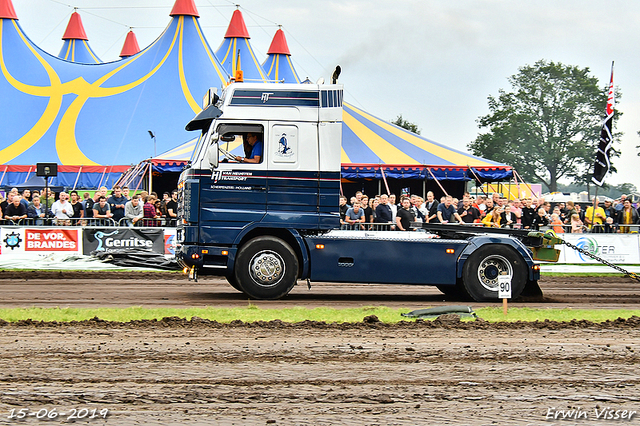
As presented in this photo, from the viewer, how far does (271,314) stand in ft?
34.1

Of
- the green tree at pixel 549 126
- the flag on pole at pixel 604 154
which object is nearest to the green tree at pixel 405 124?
the green tree at pixel 549 126

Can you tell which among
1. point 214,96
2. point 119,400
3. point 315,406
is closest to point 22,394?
point 119,400

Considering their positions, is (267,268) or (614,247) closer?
(267,268)

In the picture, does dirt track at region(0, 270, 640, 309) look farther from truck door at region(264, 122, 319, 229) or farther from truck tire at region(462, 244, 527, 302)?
truck door at region(264, 122, 319, 229)

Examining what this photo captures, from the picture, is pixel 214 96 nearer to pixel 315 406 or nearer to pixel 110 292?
pixel 110 292

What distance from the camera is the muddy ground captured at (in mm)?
5641

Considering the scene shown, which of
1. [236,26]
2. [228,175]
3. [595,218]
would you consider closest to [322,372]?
[228,175]

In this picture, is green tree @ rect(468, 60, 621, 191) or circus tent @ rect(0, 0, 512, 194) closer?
circus tent @ rect(0, 0, 512, 194)

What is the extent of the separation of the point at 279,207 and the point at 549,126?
244ft

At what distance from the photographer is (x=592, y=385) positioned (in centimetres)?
652

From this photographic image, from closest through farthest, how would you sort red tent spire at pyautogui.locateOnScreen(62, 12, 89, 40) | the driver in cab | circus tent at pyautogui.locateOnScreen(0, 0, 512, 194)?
the driver in cab, circus tent at pyautogui.locateOnScreen(0, 0, 512, 194), red tent spire at pyautogui.locateOnScreen(62, 12, 89, 40)

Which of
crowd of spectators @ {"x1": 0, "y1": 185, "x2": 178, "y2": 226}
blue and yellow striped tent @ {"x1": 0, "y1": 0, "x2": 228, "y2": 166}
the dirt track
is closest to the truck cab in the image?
the dirt track

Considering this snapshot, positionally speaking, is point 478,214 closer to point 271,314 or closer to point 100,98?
point 271,314

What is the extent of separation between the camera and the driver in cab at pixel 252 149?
12305 mm
